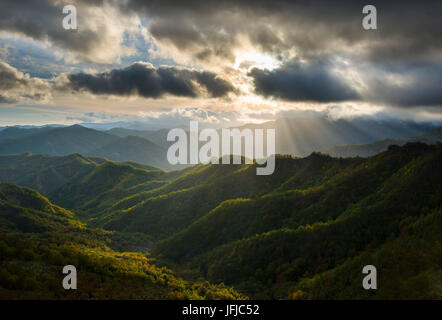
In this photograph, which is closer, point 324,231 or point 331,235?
point 331,235

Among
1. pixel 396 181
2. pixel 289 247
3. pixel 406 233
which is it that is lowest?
pixel 289 247

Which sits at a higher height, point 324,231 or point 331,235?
point 324,231

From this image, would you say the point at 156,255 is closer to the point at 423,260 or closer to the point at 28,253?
the point at 28,253

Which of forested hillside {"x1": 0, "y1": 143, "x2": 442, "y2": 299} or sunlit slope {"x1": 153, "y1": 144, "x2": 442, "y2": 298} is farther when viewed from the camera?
sunlit slope {"x1": 153, "y1": 144, "x2": 442, "y2": 298}

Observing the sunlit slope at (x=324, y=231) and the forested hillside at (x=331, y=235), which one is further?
the sunlit slope at (x=324, y=231)
